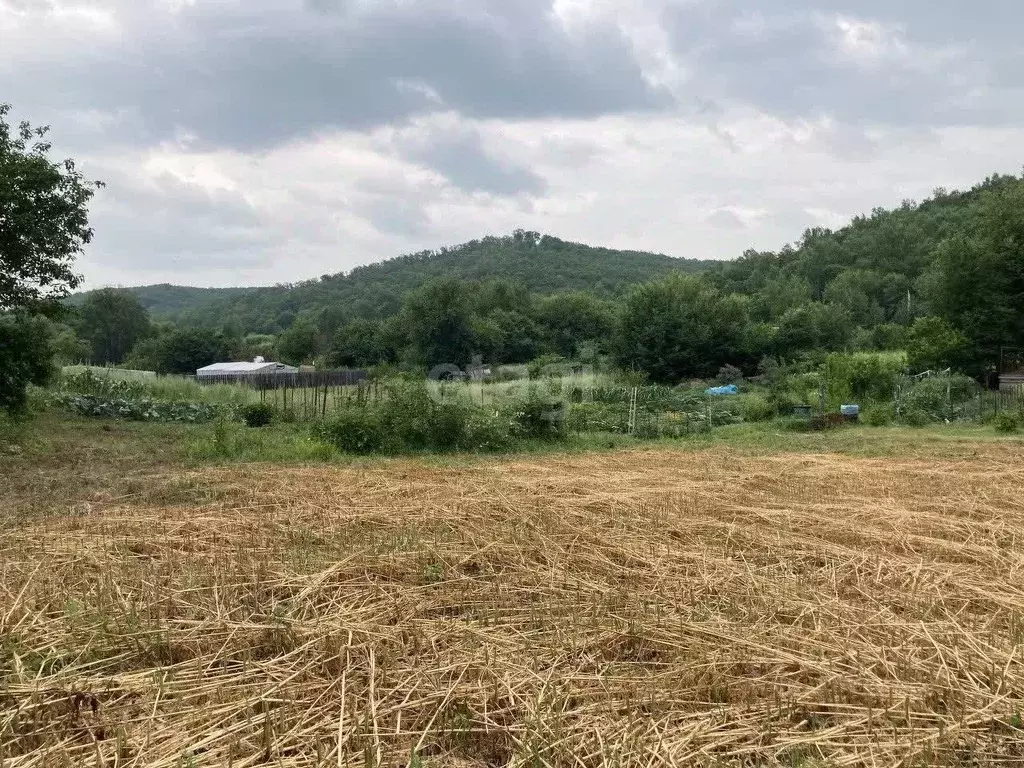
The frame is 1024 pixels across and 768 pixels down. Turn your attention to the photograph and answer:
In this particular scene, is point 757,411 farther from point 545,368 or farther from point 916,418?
point 545,368

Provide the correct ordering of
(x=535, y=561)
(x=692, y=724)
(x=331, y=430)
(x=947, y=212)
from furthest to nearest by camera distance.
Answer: (x=947, y=212), (x=331, y=430), (x=535, y=561), (x=692, y=724)

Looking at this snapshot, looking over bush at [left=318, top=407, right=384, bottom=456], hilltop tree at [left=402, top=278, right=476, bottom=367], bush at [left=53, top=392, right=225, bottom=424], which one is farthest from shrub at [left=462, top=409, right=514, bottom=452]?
hilltop tree at [left=402, top=278, right=476, bottom=367]

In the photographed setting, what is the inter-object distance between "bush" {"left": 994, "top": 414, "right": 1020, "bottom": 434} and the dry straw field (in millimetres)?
9439

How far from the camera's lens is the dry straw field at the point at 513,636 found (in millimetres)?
2475

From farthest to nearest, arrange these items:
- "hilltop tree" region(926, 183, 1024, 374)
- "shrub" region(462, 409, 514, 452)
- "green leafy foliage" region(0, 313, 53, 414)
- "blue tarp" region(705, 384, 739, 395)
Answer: "hilltop tree" region(926, 183, 1024, 374)
"blue tarp" region(705, 384, 739, 395)
"green leafy foliage" region(0, 313, 53, 414)
"shrub" region(462, 409, 514, 452)

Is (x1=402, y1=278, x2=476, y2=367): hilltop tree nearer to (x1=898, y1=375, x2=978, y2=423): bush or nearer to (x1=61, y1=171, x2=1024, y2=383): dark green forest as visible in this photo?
(x1=61, y1=171, x2=1024, y2=383): dark green forest

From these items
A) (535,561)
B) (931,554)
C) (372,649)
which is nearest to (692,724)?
(372,649)

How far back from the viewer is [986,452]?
1114 cm

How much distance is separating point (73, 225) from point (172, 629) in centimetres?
1333

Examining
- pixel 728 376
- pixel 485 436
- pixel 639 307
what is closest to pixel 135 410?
pixel 485 436

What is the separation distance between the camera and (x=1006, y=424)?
14469mm

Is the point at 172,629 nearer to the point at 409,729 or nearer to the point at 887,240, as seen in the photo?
the point at 409,729

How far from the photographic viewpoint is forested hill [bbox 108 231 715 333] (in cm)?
7350

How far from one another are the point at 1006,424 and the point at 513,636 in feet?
48.4
